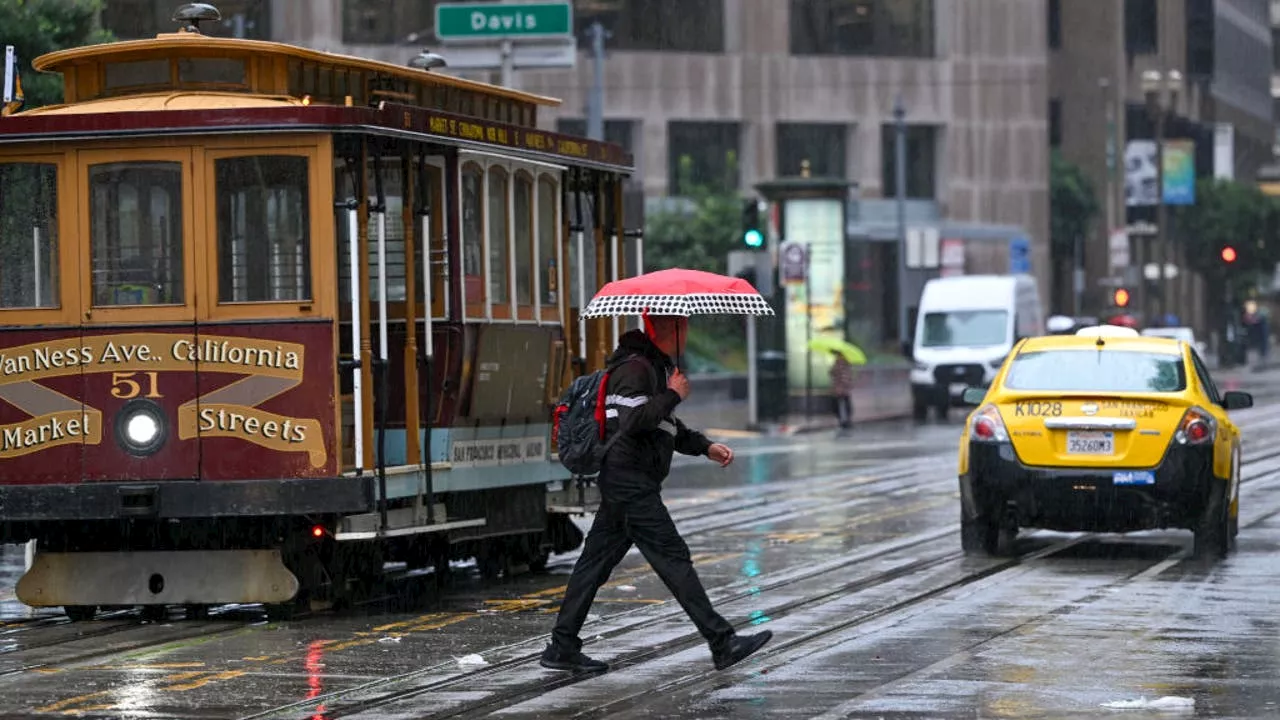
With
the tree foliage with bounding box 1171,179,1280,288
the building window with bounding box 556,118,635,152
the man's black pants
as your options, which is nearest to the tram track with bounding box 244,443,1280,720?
the man's black pants

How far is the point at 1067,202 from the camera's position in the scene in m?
83.1

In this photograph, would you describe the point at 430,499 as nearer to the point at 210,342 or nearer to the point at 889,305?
the point at 210,342

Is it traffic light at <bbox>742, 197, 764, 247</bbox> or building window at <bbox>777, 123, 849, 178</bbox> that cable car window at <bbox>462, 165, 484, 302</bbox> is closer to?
traffic light at <bbox>742, 197, 764, 247</bbox>

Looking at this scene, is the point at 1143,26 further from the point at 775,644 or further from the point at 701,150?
the point at 775,644

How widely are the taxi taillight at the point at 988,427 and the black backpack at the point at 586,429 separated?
636 cm

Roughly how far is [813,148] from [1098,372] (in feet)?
173

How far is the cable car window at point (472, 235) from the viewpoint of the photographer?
15273mm

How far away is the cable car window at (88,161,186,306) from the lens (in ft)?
45.8

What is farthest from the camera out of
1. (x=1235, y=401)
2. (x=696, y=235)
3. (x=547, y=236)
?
(x=696, y=235)

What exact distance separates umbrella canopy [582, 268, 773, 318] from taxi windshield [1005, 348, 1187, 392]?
6074 millimetres

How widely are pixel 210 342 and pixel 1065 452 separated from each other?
6.22m

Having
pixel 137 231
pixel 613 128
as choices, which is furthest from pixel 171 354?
pixel 613 128

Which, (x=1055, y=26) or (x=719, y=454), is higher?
(x=1055, y=26)

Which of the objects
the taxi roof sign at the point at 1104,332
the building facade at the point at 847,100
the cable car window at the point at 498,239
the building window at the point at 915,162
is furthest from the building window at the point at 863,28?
the cable car window at the point at 498,239
